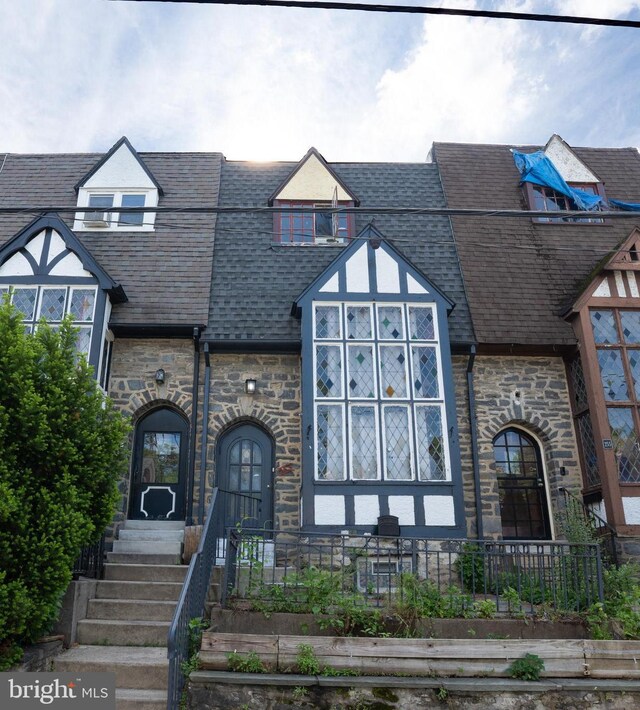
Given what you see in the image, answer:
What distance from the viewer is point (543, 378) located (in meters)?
11.9

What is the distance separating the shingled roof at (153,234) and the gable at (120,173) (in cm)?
51

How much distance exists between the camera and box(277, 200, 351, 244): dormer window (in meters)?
13.3

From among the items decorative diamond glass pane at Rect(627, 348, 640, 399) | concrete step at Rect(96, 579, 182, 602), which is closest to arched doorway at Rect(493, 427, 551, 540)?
decorative diamond glass pane at Rect(627, 348, 640, 399)

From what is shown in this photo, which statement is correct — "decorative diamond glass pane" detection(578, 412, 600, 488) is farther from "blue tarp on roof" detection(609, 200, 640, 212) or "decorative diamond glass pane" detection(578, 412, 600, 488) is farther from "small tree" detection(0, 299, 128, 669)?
"small tree" detection(0, 299, 128, 669)

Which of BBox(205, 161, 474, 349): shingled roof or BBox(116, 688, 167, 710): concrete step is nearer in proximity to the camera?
BBox(116, 688, 167, 710): concrete step

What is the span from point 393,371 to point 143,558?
16.1 feet

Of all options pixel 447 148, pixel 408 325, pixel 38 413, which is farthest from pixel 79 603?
pixel 447 148

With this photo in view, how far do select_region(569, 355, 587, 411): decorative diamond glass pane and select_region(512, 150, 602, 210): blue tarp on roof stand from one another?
14.0 ft

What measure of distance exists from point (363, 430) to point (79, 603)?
496cm

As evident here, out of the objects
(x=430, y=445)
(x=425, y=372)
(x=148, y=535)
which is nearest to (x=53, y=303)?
(x=148, y=535)

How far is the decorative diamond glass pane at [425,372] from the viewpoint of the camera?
428 inches

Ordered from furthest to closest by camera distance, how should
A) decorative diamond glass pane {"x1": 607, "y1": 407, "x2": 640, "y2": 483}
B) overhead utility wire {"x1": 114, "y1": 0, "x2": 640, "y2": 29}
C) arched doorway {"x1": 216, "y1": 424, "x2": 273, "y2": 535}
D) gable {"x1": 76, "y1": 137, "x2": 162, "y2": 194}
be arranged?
1. gable {"x1": 76, "y1": 137, "x2": 162, "y2": 194}
2. arched doorway {"x1": 216, "y1": 424, "x2": 273, "y2": 535}
3. decorative diamond glass pane {"x1": 607, "y1": 407, "x2": 640, "y2": 483}
4. overhead utility wire {"x1": 114, "y1": 0, "x2": 640, "y2": 29}

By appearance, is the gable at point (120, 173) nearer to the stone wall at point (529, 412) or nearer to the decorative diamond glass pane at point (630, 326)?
the stone wall at point (529, 412)

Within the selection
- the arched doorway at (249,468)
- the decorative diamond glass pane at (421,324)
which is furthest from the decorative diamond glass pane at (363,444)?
the arched doorway at (249,468)
